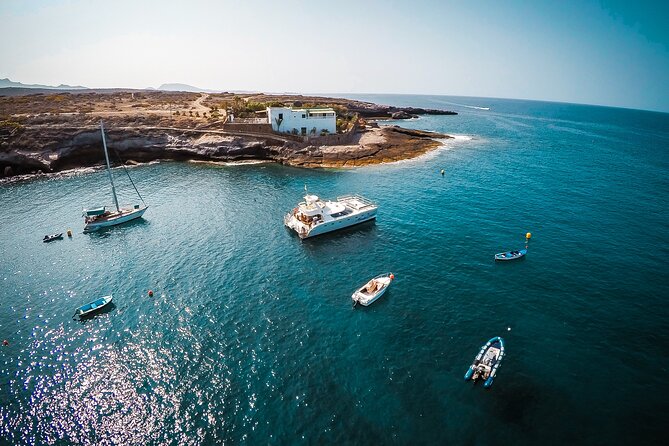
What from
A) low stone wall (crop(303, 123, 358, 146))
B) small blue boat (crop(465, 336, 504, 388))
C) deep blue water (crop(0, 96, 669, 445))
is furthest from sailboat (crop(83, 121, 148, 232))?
small blue boat (crop(465, 336, 504, 388))

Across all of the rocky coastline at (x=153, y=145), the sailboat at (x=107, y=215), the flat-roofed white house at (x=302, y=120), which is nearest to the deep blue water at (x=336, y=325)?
the sailboat at (x=107, y=215)

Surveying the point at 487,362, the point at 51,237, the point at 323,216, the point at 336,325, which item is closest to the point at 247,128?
the point at 323,216

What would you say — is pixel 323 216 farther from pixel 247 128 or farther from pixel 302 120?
pixel 247 128

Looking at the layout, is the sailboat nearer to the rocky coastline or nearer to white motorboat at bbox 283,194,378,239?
white motorboat at bbox 283,194,378,239

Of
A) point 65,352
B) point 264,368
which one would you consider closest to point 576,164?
point 264,368

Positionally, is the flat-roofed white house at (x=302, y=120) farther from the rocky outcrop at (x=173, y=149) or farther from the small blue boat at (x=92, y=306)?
the small blue boat at (x=92, y=306)

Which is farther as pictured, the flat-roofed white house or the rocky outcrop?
the flat-roofed white house
